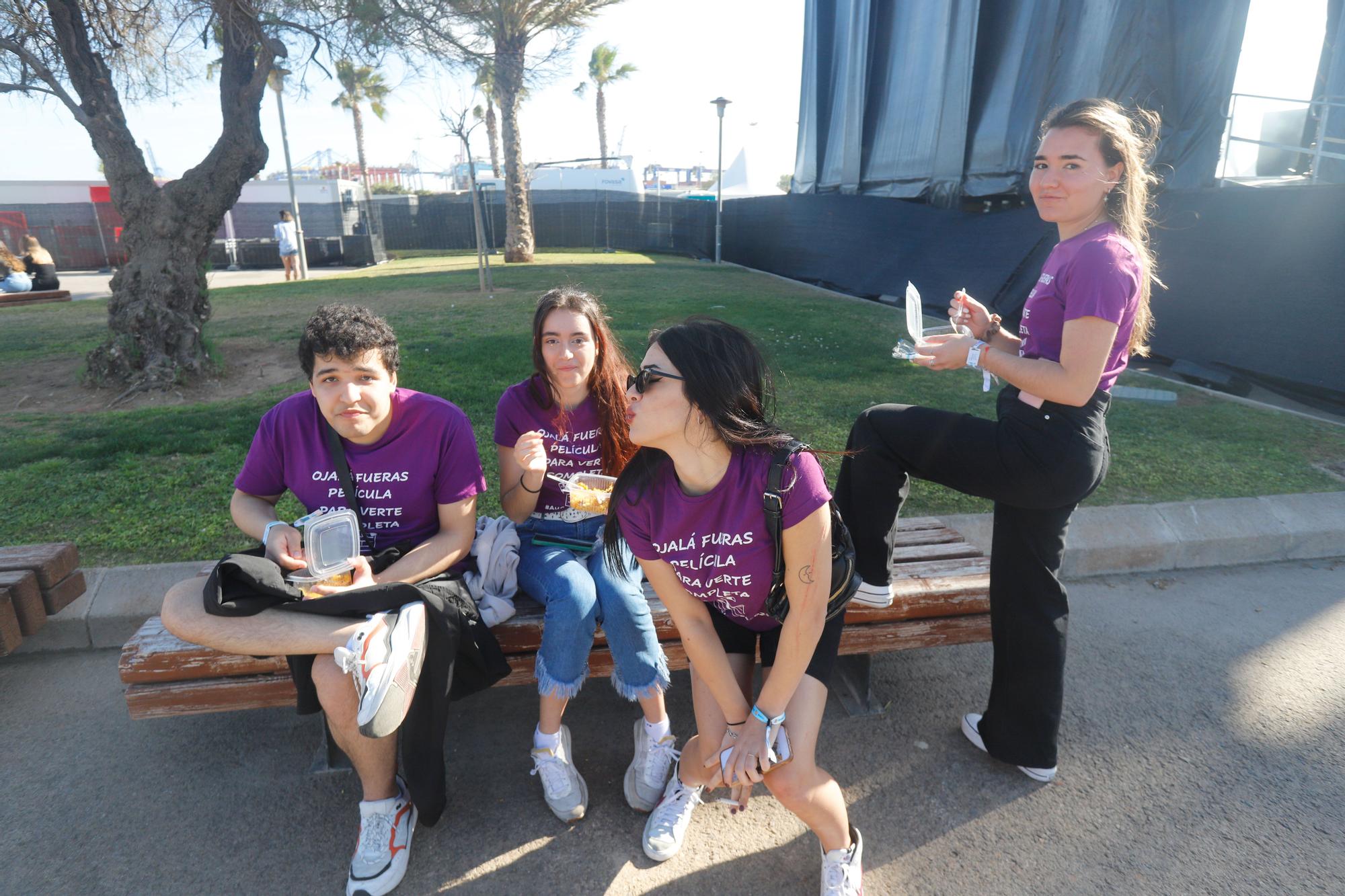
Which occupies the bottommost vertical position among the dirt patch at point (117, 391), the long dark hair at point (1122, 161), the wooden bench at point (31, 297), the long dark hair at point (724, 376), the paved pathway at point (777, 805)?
the paved pathway at point (777, 805)

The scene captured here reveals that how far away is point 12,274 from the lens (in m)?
13.7

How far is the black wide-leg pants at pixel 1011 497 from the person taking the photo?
218 cm

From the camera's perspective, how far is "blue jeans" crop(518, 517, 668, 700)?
7.76 ft

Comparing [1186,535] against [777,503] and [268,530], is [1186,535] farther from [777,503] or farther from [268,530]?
[268,530]

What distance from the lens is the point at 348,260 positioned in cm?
2180

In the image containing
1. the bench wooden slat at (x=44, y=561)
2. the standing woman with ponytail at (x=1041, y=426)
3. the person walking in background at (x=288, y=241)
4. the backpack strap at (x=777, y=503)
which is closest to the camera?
the backpack strap at (x=777, y=503)

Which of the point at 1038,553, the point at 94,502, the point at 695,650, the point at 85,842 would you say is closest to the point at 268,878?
the point at 85,842

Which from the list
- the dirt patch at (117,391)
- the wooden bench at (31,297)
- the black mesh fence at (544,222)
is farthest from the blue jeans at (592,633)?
the black mesh fence at (544,222)

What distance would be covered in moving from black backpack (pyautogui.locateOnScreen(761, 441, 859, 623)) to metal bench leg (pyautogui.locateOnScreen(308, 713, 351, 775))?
1.48 m

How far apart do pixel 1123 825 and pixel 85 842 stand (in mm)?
2923

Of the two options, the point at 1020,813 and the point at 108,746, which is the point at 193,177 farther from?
the point at 1020,813

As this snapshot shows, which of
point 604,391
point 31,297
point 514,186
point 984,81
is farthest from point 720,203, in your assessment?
point 604,391

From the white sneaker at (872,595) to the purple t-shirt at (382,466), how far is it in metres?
1.28

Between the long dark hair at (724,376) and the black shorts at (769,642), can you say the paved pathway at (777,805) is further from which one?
the long dark hair at (724,376)
